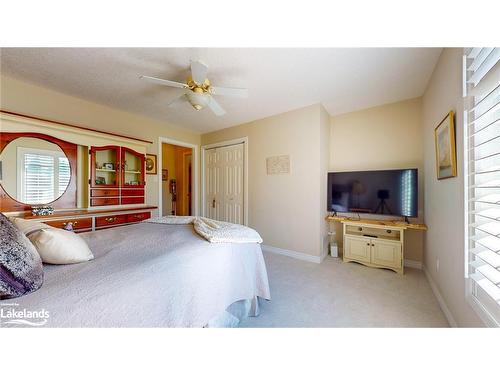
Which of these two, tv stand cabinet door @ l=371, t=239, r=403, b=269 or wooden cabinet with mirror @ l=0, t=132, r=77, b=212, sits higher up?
wooden cabinet with mirror @ l=0, t=132, r=77, b=212

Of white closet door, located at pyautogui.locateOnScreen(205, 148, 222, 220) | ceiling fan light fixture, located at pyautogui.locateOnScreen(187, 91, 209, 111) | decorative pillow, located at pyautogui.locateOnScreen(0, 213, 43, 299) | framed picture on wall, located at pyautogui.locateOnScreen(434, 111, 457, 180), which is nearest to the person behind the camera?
decorative pillow, located at pyautogui.locateOnScreen(0, 213, 43, 299)

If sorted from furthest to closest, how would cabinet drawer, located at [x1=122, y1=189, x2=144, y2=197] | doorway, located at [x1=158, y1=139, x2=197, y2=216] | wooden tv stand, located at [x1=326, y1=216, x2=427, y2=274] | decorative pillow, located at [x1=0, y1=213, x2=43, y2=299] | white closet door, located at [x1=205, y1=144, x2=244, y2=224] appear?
doorway, located at [x1=158, y1=139, x2=197, y2=216] < white closet door, located at [x1=205, y1=144, x2=244, y2=224] < cabinet drawer, located at [x1=122, y1=189, x2=144, y2=197] < wooden tv stand, located at [x1=326, y1=216, x2=427, y2=274] < decorative pillow, located at [x1=0, y1=213, x2=43, y2=299]

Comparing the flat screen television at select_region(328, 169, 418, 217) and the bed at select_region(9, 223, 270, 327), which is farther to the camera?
the flat screen television at select_region(328, 169, 418, 217)

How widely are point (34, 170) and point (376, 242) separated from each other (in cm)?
454

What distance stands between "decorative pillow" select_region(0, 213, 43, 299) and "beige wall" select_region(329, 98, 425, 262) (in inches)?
135

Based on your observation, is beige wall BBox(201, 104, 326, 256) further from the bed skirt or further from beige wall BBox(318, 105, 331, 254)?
the bed skirt

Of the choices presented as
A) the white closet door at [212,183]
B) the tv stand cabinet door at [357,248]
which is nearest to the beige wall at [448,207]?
the tv stand cabinet door at [357,248]

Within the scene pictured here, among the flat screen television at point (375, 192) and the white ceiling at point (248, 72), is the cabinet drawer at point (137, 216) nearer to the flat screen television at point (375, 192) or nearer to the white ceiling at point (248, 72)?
the white ceiling at point (248, 72)

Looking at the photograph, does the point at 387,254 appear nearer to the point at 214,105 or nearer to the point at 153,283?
the point at 153,283

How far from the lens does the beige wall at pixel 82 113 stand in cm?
213

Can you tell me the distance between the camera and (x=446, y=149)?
1.51 metres

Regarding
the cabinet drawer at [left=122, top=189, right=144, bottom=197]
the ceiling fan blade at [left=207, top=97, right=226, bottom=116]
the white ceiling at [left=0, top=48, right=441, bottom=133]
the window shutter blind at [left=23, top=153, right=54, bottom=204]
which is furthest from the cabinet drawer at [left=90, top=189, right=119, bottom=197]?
the ceiling fan blade at [left=207, top=97, right=226, bottom=116]

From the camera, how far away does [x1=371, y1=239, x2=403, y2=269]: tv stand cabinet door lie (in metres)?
2.38
